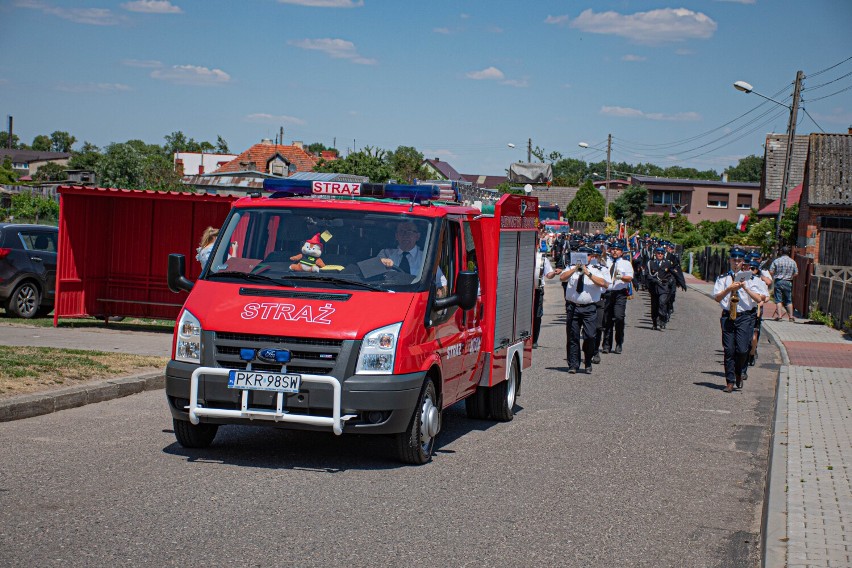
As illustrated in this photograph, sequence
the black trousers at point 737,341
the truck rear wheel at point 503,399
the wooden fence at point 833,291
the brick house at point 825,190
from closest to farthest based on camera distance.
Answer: the truck rear wheel at point 503,399 < the black trousers at point 737,341 < the wooden fence at point 833,291 < the brick house at point 825,190

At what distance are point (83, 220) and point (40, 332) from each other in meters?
2.29

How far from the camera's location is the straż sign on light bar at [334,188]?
9.34m

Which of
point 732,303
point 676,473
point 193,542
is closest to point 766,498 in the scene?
point 676,473

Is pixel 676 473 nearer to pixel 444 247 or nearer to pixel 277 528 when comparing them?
pixel 444 247

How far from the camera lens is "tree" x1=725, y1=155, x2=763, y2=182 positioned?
601ft

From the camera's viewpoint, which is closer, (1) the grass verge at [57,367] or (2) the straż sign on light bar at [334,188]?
(2) the straż sign on light bar at [334,188]

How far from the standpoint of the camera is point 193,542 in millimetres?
5977

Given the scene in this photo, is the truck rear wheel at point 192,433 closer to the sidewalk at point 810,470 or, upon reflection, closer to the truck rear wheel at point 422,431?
the truck rear wheel at point 422,431

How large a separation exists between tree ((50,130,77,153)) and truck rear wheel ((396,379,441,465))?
18446 centimetres

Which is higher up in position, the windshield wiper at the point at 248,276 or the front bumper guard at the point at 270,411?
the windshield wiper at the point at 248,276

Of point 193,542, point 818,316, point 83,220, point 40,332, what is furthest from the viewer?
point 818,316

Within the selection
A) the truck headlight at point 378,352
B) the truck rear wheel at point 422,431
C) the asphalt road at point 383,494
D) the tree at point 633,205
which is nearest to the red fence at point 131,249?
the asphalt road at point 383,494

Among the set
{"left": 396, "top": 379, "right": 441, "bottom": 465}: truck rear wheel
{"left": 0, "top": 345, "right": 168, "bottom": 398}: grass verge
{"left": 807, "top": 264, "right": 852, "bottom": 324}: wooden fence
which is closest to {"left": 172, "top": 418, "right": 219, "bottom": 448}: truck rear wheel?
{"left": 396, "top": 379, "right": 441, "bottom": 465}: truck rear wheel

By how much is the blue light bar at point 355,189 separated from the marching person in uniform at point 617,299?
962 centimetres
